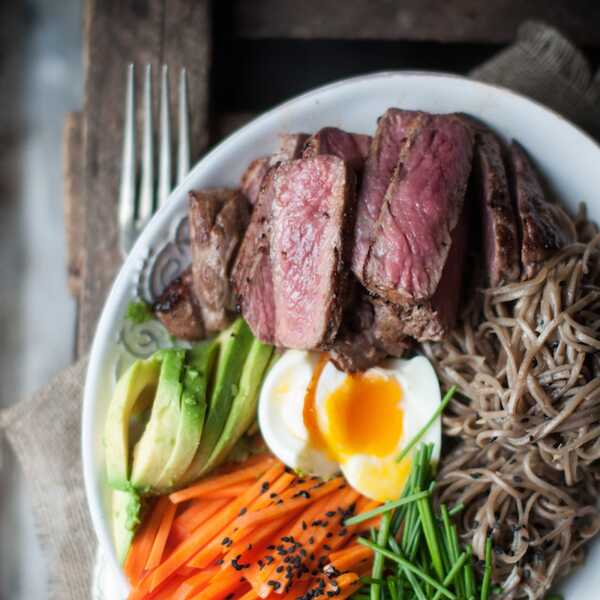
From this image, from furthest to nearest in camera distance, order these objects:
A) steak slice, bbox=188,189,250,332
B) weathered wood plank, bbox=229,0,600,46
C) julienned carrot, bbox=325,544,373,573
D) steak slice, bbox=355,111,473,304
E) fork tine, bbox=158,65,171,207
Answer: weathered wood plank, bbox=229,0,600,46 < fork tine, bbox=158,65,171,207 < steak slice, bbox=188,189,250,332 < julienned carrot, bbox=325,544,373,573 < steak slice, bbox=355,111,473,304

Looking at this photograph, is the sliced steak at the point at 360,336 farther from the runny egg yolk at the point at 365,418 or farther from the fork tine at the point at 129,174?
the fork tine at the point at 129,174

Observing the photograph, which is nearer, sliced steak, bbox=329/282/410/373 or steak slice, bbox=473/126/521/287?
steak slice, bbox=473/126/521/287

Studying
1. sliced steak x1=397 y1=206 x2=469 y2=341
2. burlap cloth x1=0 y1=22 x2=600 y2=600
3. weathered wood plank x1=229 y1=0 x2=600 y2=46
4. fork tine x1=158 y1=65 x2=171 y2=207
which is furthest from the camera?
weathered wood plank x1=229 y1=0 x2=600 y2=46

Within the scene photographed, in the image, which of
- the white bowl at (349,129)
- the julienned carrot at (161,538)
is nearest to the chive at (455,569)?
the white bowl at (349,129)

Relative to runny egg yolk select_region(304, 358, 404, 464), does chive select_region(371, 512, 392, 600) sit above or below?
below

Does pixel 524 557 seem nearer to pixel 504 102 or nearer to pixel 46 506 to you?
pixel 504 102

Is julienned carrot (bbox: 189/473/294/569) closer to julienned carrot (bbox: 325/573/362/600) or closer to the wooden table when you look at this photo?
julienned carrot (bbox: 325/573/362/600)

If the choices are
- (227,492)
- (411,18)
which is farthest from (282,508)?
(411,18)

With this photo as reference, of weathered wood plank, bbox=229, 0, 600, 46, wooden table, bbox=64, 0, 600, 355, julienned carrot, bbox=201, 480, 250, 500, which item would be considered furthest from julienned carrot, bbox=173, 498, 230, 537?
weathered wood plank, bbox=229, 0, 600, 46
